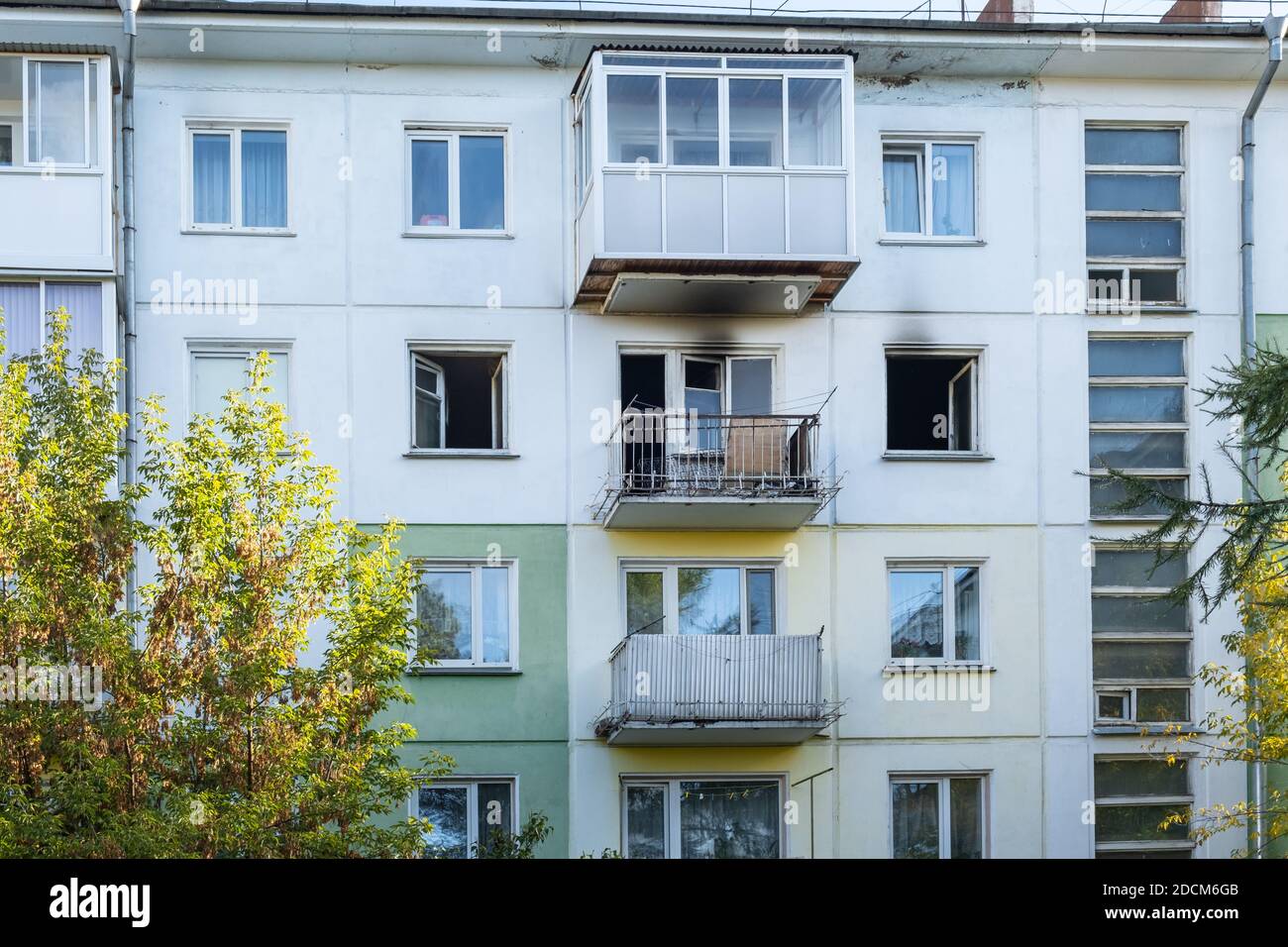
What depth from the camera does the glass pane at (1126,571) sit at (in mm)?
A: 21906

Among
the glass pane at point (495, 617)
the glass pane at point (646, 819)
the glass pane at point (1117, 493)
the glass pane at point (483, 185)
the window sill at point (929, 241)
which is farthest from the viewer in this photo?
the window sill at point (929, 241)

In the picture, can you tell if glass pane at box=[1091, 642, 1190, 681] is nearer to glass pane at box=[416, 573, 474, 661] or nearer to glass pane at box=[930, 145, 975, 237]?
glass pane at box=[930, 145, 975, 237]

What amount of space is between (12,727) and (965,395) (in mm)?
12322

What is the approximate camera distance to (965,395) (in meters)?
22.4

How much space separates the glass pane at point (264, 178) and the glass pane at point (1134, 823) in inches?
471

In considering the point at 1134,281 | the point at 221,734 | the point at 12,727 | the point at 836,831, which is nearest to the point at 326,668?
the point at 221,734

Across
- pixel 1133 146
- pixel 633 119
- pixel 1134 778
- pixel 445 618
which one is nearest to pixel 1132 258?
pixel 1133 146

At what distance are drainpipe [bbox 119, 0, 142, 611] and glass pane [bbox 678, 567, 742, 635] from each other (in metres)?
6.42

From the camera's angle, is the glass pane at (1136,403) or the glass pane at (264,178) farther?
the glass pane at (1136,403)

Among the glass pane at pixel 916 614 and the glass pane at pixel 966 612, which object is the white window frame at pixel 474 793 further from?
the glass pane at pixel 966 612

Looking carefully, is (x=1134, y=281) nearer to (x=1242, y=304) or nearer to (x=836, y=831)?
(x=1242, y=304)

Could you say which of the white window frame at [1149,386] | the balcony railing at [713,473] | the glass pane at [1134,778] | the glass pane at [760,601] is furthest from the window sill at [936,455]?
the glass pane at [1134,778]

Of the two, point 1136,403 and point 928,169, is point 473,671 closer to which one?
point 928,169
